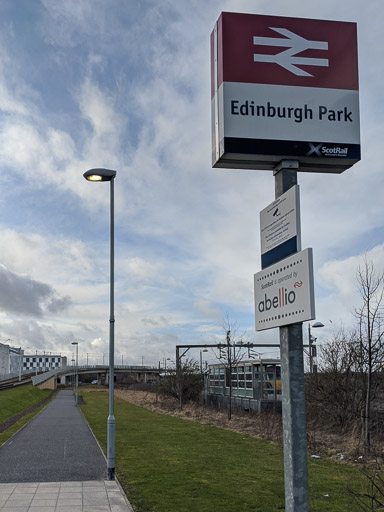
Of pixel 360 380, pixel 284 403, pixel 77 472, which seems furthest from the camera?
pixel 360 380

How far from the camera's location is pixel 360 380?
59.7ft

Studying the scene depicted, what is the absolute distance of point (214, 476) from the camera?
13.1 metres

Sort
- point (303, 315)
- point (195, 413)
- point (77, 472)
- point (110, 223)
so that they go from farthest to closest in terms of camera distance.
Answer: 1. point (195, 413)
2. point (110, 223)
3. point (77, 472)
4. point (303, 315)

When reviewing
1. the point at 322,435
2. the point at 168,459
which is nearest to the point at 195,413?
the point at 322,435

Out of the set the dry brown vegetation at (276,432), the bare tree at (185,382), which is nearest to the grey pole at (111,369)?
the dry brown vegetation at (276,432)

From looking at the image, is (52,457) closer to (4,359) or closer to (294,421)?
(294,421)

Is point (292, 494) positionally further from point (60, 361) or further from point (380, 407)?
point (60, 361)

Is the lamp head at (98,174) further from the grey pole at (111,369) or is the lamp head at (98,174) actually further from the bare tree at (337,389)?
the bare tree at (337,389)

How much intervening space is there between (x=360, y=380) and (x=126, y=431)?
11.0 metres

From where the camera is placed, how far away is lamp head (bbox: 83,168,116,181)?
13.9 m

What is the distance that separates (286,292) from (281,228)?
629mm

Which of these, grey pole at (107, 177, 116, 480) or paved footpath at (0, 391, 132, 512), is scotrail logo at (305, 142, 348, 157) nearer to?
paved footpath at (0, 391, 132, 512)

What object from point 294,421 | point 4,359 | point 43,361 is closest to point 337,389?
point 294,421

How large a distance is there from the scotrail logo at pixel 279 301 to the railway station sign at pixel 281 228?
13.3 inches
